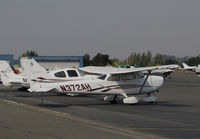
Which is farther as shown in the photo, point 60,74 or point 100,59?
point 100,59

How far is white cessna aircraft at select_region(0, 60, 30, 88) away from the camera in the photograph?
26.5 metres

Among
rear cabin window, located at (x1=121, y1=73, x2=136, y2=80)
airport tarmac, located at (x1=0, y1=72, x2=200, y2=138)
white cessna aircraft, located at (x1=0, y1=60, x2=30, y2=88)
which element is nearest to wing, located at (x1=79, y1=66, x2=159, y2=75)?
rear cabin window, located at (x1=121, y1=73, x2=136, y2=80)

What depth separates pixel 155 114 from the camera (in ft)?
47.4

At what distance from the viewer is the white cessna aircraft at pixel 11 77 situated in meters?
26.5

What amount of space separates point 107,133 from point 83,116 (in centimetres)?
398

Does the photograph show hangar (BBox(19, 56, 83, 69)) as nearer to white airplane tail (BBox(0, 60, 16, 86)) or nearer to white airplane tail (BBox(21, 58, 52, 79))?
white airplane tail (BBox(0, 60, 16, 86))

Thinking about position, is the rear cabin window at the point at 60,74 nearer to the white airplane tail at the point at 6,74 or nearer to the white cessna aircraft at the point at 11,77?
the white cessna aircraft at the point at 11,77

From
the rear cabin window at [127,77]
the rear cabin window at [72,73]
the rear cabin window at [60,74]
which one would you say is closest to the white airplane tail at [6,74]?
the rear cabin window at [60,74]

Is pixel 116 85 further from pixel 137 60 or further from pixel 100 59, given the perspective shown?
pixel 137 60

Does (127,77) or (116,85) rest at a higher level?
(127,77)

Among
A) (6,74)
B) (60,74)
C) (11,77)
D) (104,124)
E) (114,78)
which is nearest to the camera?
(104,124)

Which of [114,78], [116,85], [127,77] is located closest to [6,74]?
[114,78]

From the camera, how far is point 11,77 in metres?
27.3

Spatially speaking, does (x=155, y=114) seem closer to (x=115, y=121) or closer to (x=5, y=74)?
(x=115, y=121)
